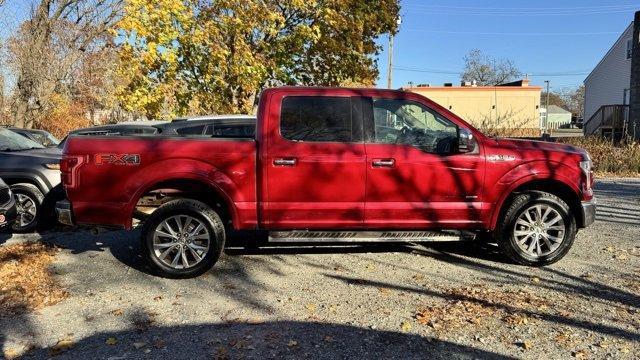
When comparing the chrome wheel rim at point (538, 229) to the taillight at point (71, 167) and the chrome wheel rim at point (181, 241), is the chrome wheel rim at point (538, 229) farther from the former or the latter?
the taillight at point (71, 167)

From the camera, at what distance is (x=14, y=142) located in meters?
8.90

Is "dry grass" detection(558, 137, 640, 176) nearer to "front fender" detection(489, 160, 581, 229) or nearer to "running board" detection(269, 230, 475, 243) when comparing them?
"front fender" detection(489, 160, 581, 229)

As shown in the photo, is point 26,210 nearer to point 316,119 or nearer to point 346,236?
point 316,119

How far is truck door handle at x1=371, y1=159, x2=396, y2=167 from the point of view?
556 cm

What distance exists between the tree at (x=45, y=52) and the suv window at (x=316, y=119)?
67.7 ft

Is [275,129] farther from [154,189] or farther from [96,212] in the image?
[96,212]

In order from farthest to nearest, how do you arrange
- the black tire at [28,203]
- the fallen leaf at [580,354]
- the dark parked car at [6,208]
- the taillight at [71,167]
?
the black tire at [28,203] → the dark parked car at [6,208] → the taillight at [71,167] → the fallen leaf at [580,354]

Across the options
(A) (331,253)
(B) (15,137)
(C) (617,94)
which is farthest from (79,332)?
(C) (617,94)

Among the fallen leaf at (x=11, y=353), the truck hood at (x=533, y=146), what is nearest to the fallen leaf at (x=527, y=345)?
the truck hood at (x=533, y=146)

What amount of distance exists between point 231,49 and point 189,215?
8.16 meters

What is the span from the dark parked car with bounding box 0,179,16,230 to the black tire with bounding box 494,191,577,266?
19.3ft

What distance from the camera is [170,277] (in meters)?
5.52

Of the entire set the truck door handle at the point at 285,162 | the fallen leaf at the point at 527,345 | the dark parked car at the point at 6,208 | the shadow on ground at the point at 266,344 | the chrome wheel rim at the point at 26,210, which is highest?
the truck door handle at the point at 285,162

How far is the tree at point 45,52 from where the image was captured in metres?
24.2
